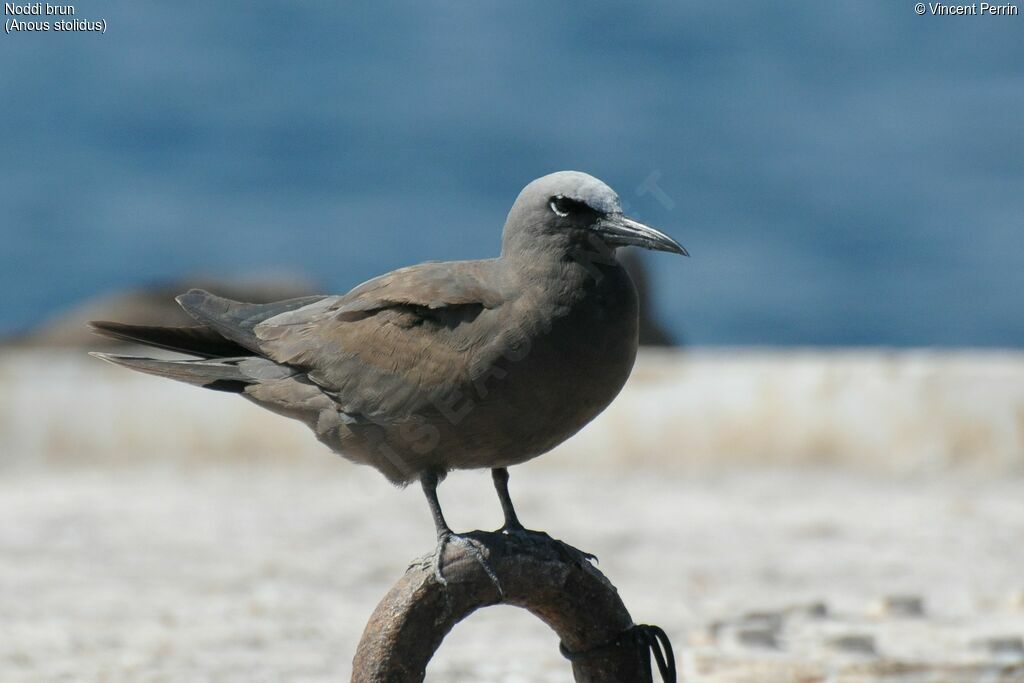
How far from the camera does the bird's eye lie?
13.4 feet

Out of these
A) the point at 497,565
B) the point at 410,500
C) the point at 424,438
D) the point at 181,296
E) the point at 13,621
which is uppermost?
the point at 410,500

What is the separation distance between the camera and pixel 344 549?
26.8ft

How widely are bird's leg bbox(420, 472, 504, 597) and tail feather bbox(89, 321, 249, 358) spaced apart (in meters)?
Answer: 0.98

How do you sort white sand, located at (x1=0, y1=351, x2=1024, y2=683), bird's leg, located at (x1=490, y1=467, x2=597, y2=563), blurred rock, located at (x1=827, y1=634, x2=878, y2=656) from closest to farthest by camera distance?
1. bird's leg, located at (x1=490, y1=467, x2=597, y2=563)
2. blurred rock, located at (x1=827, y1=634, x2=878, y2=656)
3. white sand, located at (x1=0, y1=351, x2=1024, y2=683)

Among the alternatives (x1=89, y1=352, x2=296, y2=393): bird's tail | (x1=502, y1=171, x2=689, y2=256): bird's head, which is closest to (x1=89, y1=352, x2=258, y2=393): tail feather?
(x1=89, y1=352, x2=296, y2=393): bird's tail

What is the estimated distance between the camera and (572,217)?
4.07 meters

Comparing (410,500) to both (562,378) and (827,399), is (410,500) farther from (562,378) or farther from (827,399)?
(562,378)

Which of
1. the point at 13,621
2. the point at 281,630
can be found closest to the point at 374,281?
the point at 281,630

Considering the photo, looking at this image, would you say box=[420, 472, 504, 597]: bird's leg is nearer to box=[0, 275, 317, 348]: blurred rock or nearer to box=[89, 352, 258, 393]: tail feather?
box=[89, 352, 258, 393]: tail feather

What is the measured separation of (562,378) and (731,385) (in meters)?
5.95

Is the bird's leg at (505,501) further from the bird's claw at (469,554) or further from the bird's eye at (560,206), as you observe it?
the bird's eye at (560,206)

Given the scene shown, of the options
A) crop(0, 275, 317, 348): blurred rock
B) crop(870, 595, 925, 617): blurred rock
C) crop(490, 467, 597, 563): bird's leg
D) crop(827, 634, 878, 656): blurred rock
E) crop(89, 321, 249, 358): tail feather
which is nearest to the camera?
crop(490, 467, 597, 563): bird's leg

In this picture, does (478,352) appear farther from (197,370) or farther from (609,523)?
(609,523)

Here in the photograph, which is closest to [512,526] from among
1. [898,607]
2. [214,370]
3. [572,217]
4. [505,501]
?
[505,501]
